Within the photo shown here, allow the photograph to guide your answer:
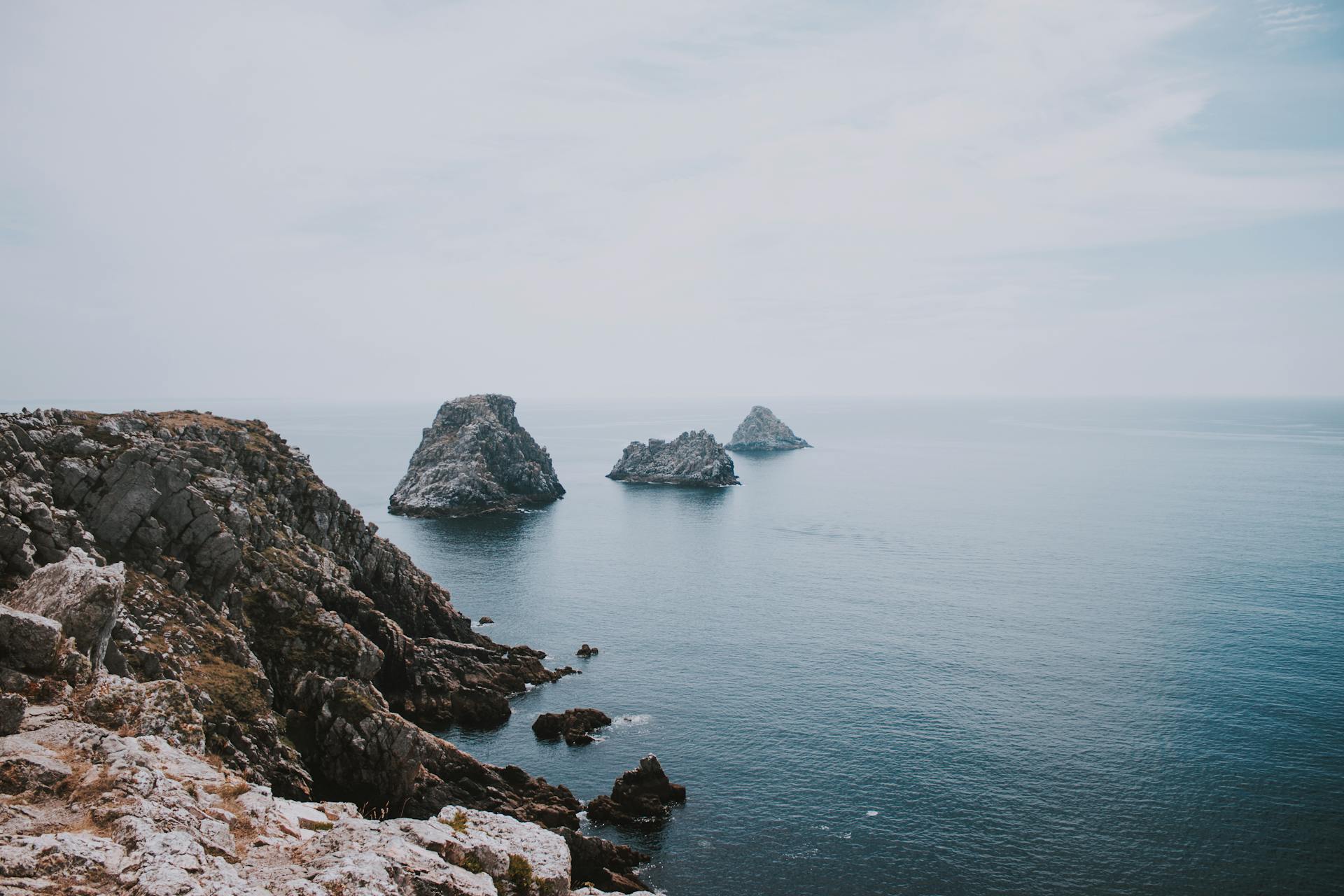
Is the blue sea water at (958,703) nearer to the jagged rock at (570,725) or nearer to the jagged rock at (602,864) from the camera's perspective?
the jagged rock at (570,725)

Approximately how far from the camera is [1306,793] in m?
63.9

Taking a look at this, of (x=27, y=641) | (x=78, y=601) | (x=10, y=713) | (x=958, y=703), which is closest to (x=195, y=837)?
(x=10, y=713)

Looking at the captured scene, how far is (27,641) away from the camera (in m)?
31.0

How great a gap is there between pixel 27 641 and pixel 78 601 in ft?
17.8

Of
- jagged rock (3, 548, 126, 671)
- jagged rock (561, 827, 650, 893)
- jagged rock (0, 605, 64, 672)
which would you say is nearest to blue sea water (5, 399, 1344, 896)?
jagged rock (561, 827, 650, 893)

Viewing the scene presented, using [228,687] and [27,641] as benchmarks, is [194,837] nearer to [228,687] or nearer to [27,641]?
[27,641]

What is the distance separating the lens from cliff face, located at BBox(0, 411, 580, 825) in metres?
50.0

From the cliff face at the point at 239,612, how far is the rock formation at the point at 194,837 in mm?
11302

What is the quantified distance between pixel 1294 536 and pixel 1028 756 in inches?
4639

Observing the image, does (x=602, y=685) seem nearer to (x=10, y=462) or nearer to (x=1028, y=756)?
(x=1028, y=756)

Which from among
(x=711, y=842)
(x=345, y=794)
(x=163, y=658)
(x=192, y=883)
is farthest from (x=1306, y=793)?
(x=163, y=658)

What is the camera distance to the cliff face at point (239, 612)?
164 feet

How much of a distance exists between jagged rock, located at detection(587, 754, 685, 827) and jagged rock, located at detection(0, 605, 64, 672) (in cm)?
4025

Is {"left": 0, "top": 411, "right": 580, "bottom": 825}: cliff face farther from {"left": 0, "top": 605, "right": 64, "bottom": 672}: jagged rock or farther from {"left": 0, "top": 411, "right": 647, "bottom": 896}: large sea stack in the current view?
{"left": 0, "top": 605, "right": 64, "bottom": 672}: jagged rock
